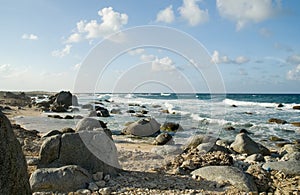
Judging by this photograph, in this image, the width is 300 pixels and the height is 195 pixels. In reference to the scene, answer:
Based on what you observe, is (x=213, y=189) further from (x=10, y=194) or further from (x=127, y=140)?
(x=127, y=140)

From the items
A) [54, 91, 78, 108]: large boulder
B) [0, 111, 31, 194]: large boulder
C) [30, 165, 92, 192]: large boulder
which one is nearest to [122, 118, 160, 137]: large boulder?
[30, 165, 92, 192]: large boulder

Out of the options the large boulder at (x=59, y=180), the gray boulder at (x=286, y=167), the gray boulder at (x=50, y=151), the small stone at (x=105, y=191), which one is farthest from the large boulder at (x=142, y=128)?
the small stone at (x=105, y=191)

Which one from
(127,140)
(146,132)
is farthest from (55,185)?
(146,132)

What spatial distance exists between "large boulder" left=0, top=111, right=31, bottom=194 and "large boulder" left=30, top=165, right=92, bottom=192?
2.39 meters

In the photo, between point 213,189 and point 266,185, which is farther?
point 266,185

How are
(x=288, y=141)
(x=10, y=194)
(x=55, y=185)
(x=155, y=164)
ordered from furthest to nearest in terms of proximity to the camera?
1. (x=288, y=141)
2. (x=155, y=164)
3. (x=55, y=185)
4. (x=10, y=194)

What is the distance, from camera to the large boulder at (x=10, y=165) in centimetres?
346

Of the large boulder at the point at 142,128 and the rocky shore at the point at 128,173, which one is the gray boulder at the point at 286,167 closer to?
the rocky shore at the point at 128,173

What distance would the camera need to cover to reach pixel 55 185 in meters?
6.10

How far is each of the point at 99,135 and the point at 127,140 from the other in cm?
818

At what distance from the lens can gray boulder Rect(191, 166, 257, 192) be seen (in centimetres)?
677

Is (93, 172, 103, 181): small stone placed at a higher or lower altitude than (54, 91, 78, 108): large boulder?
lower

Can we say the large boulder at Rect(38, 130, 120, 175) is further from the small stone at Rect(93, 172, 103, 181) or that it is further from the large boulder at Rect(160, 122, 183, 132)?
the large boulder at Rect(160, 122, 183, 132)

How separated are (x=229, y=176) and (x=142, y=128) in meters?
11.8
